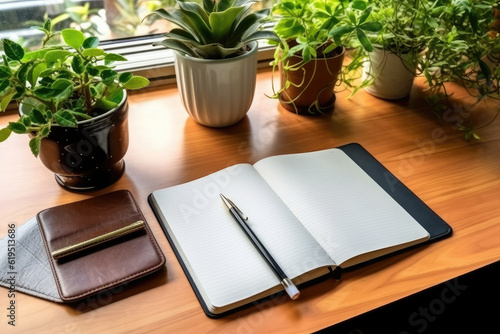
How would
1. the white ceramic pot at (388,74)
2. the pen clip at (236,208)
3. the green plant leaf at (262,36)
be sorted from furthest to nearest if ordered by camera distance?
the white ceramic pot at (388,74)
the green plant leaf at (262,36)
the pen clip at (236,208)

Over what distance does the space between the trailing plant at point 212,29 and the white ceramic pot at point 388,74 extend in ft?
0.91

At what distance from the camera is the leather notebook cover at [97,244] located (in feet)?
2.00

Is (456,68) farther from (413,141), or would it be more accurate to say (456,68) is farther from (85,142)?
(85,142)

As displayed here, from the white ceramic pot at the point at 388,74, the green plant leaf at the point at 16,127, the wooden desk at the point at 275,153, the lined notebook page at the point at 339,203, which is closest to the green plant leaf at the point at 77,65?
the green plant leaf at the point at 16,127

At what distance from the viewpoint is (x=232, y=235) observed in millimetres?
684

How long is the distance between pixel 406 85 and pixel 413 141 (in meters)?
0.15

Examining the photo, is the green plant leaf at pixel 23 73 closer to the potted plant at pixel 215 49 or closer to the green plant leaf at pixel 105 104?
the green plant leaf at pixel 105 104

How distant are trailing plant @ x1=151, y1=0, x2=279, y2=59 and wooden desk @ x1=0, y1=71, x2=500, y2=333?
0.17 metres

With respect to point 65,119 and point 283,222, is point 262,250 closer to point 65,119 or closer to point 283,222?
point 283,222

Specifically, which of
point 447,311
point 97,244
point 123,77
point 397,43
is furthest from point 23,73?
point 447,311

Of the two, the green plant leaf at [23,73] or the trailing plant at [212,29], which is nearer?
the green plant leaf at [23,73]

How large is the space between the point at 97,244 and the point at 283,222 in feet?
0.87

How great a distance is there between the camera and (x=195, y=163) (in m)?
0.84

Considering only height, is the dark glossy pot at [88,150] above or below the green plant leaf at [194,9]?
below
